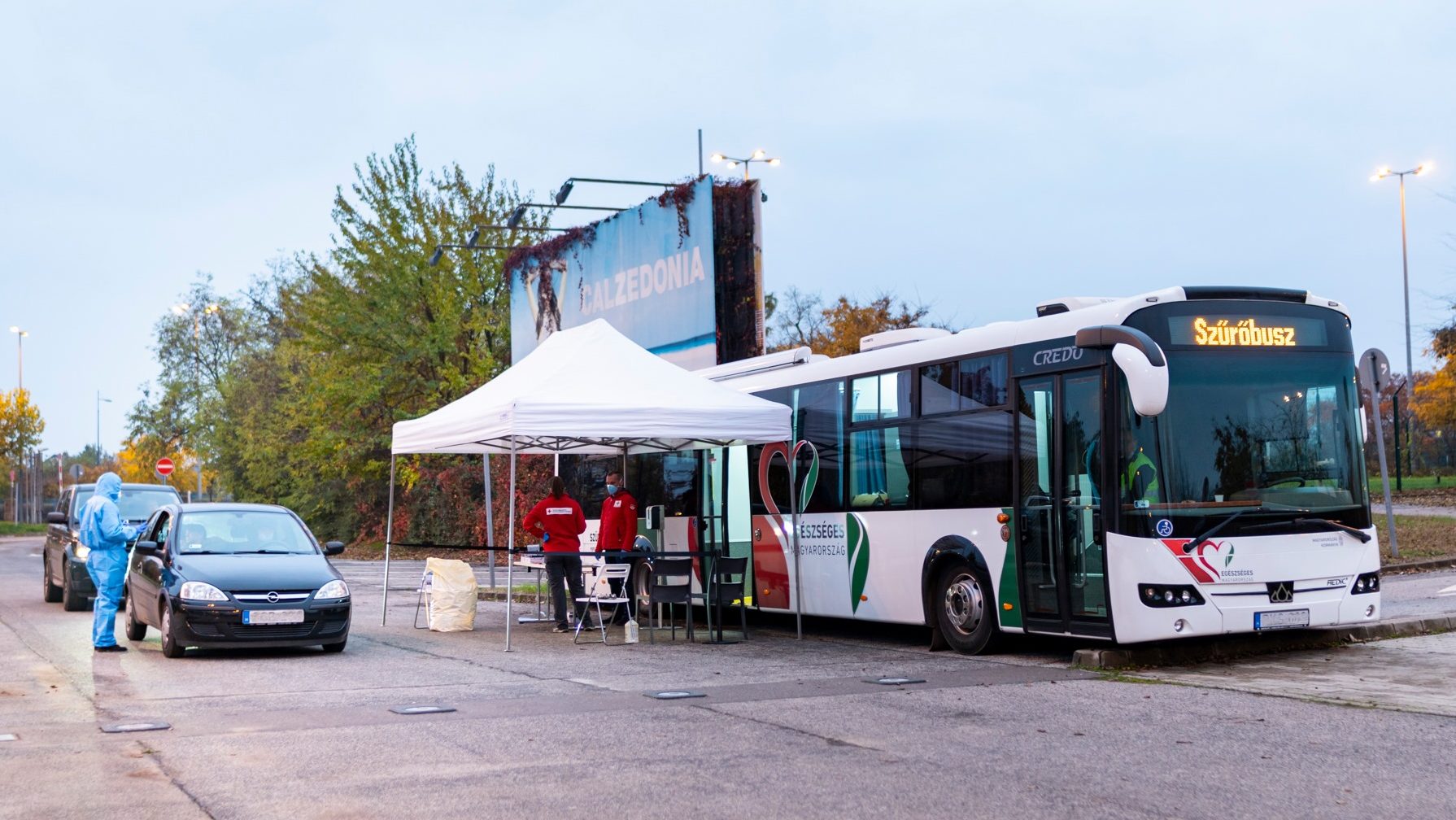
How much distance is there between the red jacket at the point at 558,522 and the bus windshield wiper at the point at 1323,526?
761 centimetres

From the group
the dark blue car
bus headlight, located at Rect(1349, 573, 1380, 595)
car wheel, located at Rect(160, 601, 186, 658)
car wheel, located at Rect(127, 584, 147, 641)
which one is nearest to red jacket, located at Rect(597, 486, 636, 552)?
the dark blue car

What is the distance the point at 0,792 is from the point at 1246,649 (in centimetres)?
1006

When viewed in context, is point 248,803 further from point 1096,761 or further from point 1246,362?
point 1246,362

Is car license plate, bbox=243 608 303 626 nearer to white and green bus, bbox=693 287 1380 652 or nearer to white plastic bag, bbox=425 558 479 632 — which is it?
white plastic bag, bbox=425 558 479 632

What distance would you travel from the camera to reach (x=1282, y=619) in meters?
12.0

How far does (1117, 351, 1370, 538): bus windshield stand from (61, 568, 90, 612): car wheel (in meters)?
15.4

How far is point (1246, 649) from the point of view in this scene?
13.0 meters

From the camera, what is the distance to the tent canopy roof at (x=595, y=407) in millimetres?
15000

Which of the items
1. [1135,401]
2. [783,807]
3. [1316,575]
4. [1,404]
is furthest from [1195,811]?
[1,404]

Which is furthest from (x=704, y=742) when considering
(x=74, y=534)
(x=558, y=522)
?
(x=74, y=534)

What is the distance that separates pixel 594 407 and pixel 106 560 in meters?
5.13

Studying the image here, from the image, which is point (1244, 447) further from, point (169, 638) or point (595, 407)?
point (169, 638)

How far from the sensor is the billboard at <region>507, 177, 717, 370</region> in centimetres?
2494

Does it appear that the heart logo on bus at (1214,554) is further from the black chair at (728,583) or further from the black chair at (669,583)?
the black chair at (669,583)
